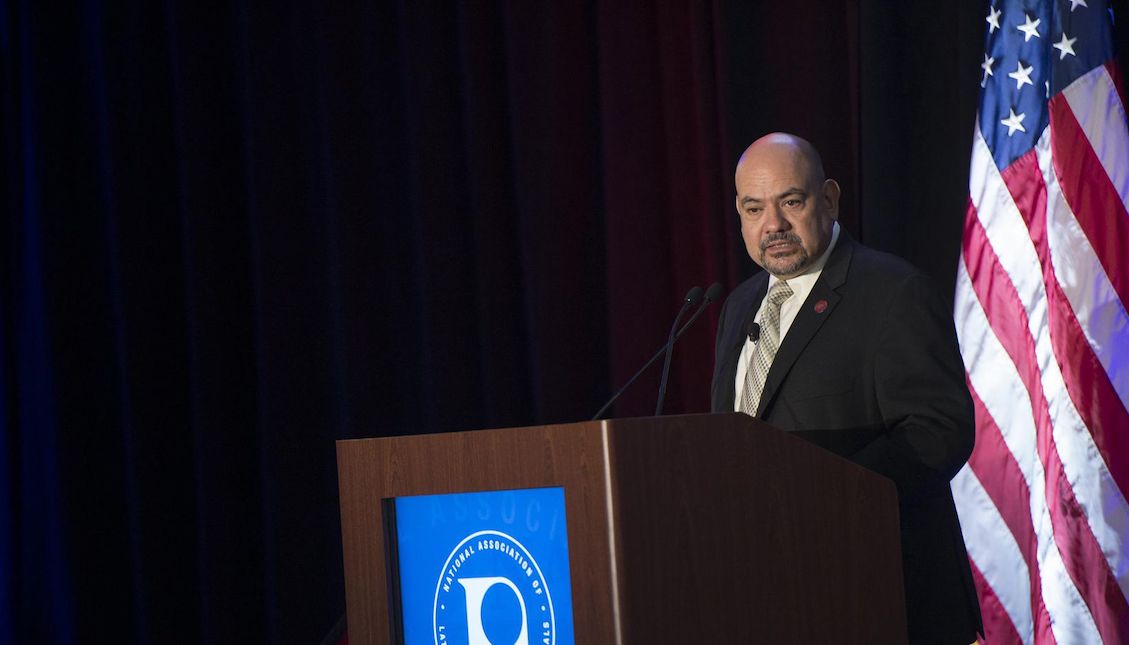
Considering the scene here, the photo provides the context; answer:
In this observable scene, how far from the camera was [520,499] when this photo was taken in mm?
1641

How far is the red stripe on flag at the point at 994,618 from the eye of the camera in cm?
308

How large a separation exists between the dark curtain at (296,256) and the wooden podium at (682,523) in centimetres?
199

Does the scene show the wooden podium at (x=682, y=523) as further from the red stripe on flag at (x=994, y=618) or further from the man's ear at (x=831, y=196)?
the red stripe on flag at (x=994, y=618)

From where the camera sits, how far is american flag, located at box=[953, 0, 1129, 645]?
9.55 ft

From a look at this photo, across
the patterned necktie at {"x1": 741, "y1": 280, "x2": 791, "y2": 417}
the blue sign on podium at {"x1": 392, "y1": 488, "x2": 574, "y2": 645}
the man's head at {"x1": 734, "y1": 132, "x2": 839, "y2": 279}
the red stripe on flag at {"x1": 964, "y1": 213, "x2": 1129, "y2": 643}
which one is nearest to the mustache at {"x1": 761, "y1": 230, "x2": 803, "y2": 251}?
the man's head at {"x1": 734, "y1": 132, "x2": 839, "y2": 279}

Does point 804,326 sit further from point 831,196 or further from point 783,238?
point 831,196

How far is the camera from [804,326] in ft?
7.62

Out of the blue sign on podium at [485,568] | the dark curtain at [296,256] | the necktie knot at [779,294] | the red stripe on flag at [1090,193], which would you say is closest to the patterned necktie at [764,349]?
the necktie knot at [779,294]

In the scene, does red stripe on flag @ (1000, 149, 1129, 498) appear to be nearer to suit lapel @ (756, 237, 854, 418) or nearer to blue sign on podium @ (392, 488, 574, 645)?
suit lapel @ (756, 237, 854, 418)

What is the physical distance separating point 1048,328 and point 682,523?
1.82m

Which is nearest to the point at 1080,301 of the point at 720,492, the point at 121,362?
the point at 720,492

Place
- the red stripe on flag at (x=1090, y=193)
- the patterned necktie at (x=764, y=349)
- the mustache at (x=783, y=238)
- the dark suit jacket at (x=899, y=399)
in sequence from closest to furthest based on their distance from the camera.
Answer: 1. the dark suit jacket at (x=899, y=399)
2. the patterned necktie at (x=764, y=349)
3. the mustache at (x=783, y=238)
4. the red stripe on flag at (x=1090, y=193)

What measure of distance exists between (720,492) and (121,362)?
2871mm

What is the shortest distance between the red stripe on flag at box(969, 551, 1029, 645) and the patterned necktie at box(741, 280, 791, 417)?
1.06m
